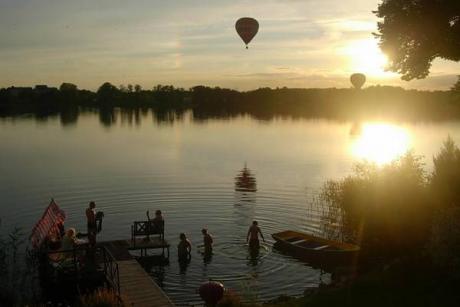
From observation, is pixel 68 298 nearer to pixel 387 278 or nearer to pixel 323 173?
pixel 387 278

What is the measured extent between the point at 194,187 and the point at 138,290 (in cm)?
2750

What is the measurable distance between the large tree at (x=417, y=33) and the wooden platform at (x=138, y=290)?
16.8 meters

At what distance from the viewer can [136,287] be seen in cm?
2081

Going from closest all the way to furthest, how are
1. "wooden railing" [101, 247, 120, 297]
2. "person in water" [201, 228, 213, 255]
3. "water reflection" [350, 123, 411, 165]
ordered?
"wooden railing" [101, 247, 120, 297] < "person in water" [201, 228, 213, 255] < "water reflection" [350, 123, 411, 165]

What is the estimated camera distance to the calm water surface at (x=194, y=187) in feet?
87.6

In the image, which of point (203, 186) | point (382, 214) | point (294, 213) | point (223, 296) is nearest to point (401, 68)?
point (382, 214)

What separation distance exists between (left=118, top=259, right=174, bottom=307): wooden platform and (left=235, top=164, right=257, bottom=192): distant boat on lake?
2429 cm

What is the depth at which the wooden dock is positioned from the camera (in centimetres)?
1920

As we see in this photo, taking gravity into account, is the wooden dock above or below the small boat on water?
above

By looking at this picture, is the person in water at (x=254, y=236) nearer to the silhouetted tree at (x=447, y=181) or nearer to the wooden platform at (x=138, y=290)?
the wooden platform at (x=138, y=290)

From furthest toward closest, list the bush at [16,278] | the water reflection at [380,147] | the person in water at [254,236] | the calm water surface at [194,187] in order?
the water reflection at [380,147] → the person in water at [254,236] → the calm water surface at [194,187] → the bush at [16,278]

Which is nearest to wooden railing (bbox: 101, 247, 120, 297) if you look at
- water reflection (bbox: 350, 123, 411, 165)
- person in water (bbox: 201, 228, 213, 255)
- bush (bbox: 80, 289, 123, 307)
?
bush (bbox: 80, 289, 123, 307)

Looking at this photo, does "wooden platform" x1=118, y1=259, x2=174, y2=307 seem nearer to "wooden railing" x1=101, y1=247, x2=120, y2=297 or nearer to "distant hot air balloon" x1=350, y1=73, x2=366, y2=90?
"wooden railing" x1=101, y1=247, x2=120, y2=297

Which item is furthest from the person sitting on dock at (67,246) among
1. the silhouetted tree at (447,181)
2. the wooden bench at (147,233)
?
the silhouetted tree at (447,181)
